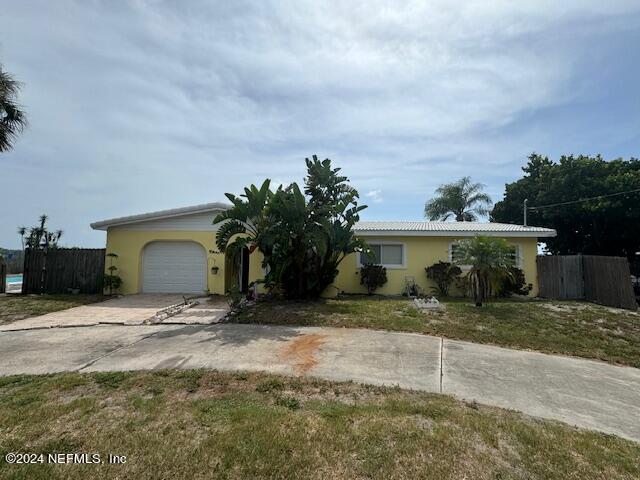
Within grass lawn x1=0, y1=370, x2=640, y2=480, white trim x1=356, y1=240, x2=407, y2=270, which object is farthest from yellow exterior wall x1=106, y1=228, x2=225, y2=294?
grass lawn x1=0, y1=370, x2=640, y2=480

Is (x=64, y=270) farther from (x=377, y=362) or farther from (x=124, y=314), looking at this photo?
(x=377, y=362)

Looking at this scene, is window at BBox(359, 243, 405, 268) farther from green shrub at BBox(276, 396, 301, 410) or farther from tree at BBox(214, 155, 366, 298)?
green shrub at BBox(276, 396, 301, 410)

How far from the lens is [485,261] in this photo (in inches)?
401

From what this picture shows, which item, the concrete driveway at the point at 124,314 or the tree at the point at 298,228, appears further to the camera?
the tree at the point at 298,228

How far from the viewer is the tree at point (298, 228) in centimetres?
1052

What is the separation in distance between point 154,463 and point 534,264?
49.1 ft

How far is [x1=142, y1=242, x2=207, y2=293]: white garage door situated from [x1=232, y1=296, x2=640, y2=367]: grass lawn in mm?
4540

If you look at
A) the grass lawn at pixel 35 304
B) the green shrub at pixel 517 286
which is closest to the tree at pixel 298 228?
the grass lawn at pixel 35 304

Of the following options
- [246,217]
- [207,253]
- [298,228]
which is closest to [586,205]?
[298,228]

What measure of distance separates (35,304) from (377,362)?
11316mm

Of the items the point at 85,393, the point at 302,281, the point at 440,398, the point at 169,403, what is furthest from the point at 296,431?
the point at 302,281

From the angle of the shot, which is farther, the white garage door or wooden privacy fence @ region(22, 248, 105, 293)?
the white garage door

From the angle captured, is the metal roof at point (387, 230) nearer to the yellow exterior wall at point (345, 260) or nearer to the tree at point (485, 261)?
the yellow exterior wall at point (345, 260)

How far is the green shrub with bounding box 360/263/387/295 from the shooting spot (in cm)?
1363
